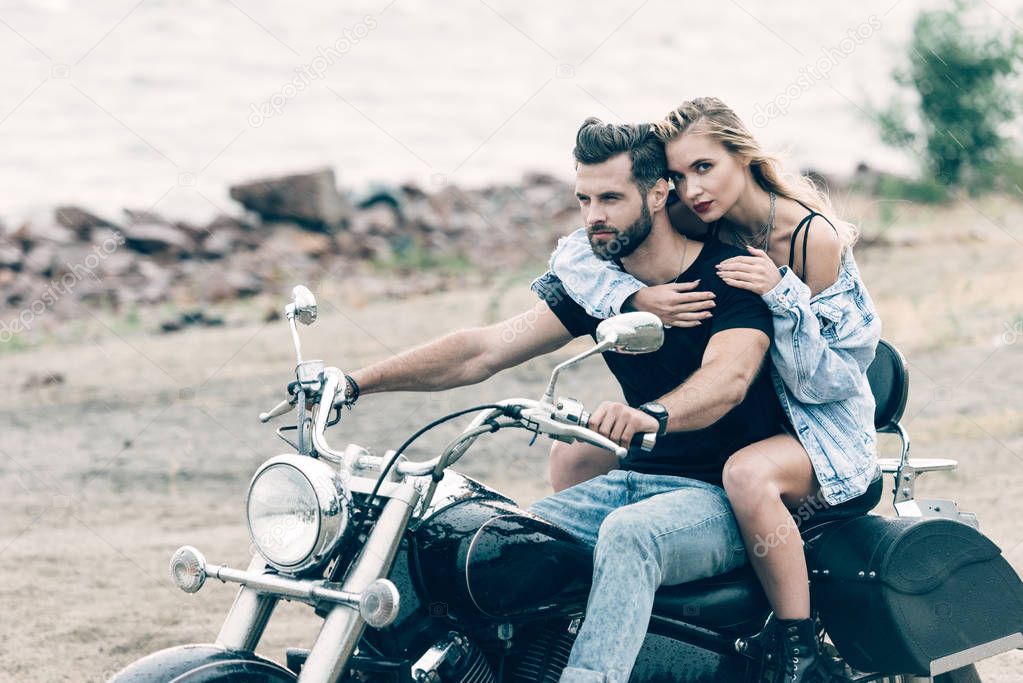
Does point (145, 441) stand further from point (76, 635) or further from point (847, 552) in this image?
point (847, 552)

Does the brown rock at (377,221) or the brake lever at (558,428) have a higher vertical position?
the brown rock at (377,221)

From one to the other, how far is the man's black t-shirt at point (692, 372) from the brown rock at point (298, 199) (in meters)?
17.5

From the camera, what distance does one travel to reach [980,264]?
1582 cm

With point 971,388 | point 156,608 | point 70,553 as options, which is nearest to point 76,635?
point 156,608

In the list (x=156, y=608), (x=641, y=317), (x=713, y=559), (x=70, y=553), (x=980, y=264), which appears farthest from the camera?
(x=980, y=264)

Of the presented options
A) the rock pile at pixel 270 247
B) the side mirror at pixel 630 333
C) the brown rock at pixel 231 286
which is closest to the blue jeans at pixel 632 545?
the side mirror at pixel 630 333

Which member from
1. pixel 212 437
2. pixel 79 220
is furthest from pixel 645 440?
pixel 79 220

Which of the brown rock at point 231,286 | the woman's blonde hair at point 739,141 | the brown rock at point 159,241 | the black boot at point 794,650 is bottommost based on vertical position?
the black boot at point 794,650

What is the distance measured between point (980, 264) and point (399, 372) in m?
13.6

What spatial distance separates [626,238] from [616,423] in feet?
2.75

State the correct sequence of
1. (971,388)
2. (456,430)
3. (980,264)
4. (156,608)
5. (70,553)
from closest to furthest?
(156,608), (70,553), (456,430), (971,388), (980,264)

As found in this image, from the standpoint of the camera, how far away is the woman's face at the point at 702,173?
3672 mm

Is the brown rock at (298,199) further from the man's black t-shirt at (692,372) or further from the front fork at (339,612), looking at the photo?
the front fork at (339,612)

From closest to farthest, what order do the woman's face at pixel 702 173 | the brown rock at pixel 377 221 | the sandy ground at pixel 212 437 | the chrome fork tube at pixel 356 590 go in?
the chrome fork tube at pixel 356 590 → the woman's face at pixel 702 173 → the sandy ground at pixel 212 437 → the brown rock at pixel 377 221
